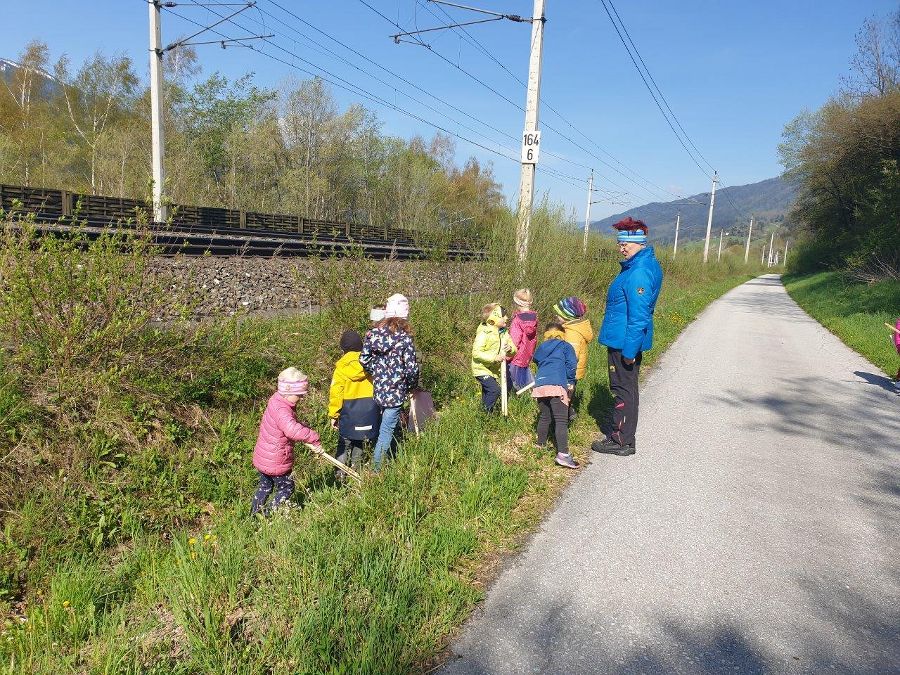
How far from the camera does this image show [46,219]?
916cm

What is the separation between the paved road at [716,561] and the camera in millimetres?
2666

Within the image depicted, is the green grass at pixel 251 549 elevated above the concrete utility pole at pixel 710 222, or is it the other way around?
the concrete utility pole at pixel 710 222

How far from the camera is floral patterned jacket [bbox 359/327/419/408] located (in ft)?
15.4

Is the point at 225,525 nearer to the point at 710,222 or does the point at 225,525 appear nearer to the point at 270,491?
the point at 270,491

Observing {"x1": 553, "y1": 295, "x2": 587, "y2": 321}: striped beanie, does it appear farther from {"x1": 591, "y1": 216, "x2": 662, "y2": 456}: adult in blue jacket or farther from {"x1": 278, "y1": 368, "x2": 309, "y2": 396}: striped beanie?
{"x1": 278, "y1": 368, "x2": 309, "y2": 396}: striped beanie

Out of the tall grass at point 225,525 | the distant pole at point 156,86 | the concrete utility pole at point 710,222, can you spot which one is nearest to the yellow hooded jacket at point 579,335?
the tall grass at point 225,525

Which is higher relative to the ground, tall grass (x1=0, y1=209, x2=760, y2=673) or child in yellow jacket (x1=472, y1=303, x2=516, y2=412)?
child in yellow jacket (x1=472, y1=303, x2=516, y2=412)

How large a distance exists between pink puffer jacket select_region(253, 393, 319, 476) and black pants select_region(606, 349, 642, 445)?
9.24 ft

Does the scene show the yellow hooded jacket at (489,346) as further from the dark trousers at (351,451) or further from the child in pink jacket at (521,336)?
the dark trousers at (351,451)

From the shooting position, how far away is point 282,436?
4109 millimetres

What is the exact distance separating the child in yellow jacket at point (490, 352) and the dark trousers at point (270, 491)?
99.4 inches

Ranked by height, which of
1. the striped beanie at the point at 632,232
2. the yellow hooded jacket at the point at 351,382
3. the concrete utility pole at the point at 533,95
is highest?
the concrete utility pole at the point at 533,95

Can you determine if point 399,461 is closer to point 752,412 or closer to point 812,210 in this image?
point 752,412

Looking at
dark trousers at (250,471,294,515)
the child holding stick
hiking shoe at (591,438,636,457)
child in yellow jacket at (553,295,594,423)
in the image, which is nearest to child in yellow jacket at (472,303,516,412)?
child in yellow jacket at (553,295,594,423)
